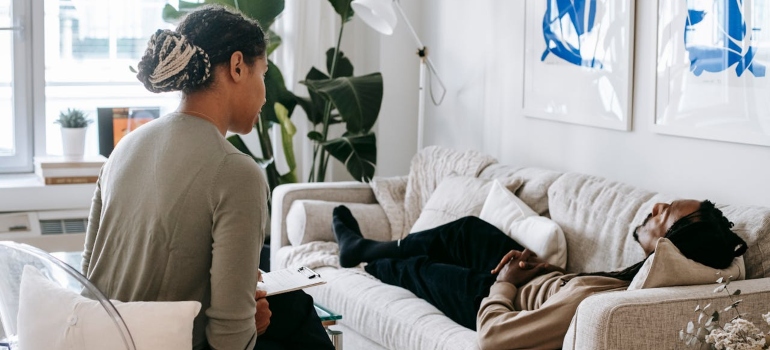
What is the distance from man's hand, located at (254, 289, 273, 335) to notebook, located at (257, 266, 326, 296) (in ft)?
0.16

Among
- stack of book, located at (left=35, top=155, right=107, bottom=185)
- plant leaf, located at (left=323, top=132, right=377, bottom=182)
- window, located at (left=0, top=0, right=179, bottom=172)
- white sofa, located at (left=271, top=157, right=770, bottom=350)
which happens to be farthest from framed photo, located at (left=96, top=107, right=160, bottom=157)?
white sofa, located at (left=271, top=157, right=770, bottom=350)

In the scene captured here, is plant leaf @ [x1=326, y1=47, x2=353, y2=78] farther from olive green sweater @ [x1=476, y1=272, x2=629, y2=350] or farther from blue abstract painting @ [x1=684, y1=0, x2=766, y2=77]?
olive green sweater @ [x1=476, y1=272, x2=629, y2=350]

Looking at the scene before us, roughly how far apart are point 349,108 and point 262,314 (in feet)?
8.45

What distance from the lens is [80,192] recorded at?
456cm

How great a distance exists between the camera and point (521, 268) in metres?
2.82

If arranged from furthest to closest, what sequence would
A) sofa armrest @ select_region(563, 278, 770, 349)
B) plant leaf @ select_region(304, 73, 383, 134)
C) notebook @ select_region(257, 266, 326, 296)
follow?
plant leaf @ select_region(304, 73, 383, 134)
sofa armrest @ select_region(563, 278, 770, 349)
notebook @ select_region(257, 266, 326, 296)

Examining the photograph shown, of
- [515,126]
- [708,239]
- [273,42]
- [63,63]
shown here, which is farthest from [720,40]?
Result: [63,63]

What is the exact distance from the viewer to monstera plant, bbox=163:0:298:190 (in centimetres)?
445

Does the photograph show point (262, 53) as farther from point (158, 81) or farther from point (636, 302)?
point (636, 302)

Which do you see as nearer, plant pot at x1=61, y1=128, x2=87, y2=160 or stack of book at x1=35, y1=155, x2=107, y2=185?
stack of book at x1=35, y1=155, x2=107, y2=185

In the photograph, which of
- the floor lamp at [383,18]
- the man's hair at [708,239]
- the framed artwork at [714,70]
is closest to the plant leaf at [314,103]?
the floor lamp at [383,18]

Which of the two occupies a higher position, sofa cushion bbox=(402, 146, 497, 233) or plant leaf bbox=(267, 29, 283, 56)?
plant leaf bbox=(267, 29, 283, 56)

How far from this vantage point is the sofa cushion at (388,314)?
9.14 feet

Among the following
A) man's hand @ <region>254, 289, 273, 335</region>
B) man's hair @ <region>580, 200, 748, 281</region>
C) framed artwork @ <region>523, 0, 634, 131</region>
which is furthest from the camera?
framed artwork @ <region>523, 0, 634, 131</region>
